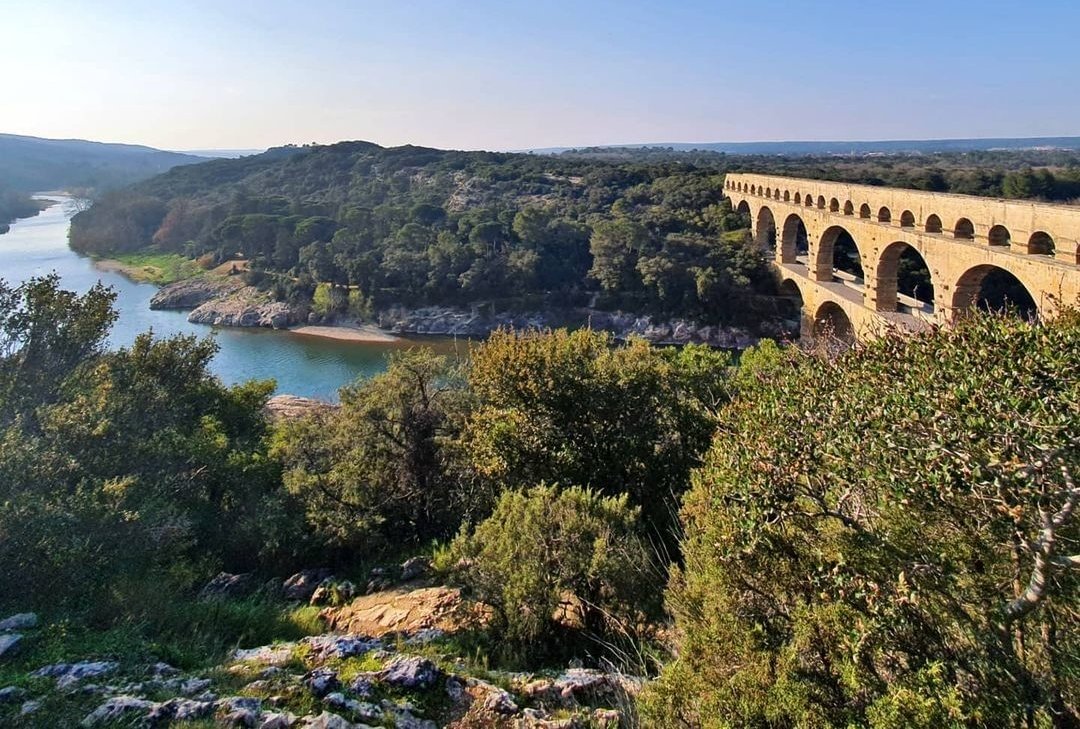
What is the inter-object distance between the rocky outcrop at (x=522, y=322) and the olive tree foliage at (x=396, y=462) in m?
23.3

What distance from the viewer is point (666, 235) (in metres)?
39.4

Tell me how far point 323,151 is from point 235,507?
80.9m

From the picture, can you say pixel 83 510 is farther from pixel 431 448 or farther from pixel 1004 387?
pixel 1004 387

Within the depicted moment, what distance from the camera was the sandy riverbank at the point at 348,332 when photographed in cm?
3631

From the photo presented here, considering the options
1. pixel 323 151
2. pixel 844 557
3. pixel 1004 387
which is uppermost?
pixel 323 151

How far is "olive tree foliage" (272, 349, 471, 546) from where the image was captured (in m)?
11.1

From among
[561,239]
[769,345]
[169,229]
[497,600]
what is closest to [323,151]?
[169,229]

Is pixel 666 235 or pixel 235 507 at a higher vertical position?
pixel 666 235

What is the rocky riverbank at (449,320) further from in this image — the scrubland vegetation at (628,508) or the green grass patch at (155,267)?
the scrubland vegetation at (628,508)

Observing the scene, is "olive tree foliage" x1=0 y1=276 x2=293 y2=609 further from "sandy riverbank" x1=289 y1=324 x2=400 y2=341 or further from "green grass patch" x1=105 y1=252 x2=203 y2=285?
"green grass patch" x1=105 y1=252 x2=203 y2=285

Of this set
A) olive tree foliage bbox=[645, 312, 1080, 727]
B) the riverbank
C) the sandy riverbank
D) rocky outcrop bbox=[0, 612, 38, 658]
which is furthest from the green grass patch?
olive tree foliage bbox=[645, 312, 1080, 727]

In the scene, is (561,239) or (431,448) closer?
(431,448)

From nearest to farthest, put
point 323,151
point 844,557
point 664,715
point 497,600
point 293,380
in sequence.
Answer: point 844,557 → point 664,715 → point 497,600 → point 293,380 → point 323,151

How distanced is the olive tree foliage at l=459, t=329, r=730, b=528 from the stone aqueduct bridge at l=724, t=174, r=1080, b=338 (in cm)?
347
